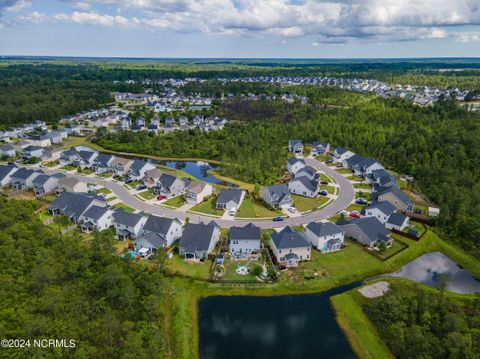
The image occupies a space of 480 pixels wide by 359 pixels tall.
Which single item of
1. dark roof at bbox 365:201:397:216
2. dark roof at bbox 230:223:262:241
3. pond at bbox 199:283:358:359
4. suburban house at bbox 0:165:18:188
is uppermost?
suburban house at bbox 0:165:18:188

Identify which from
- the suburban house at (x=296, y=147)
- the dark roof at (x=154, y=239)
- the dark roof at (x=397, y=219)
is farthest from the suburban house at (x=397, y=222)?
the suburban house at (x=296, y=147)

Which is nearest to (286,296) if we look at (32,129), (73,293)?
(73,293)

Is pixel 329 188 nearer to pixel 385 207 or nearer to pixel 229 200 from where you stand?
pixel 385 207

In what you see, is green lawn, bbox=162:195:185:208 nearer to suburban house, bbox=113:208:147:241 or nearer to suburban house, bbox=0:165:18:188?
suburban house, bbox=113:208:147:241

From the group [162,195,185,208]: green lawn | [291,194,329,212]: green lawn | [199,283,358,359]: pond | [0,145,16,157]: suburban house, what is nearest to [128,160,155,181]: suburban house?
[162,195,185,208]: green lawn

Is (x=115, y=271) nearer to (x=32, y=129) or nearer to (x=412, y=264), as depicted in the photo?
(x=412, y=264)

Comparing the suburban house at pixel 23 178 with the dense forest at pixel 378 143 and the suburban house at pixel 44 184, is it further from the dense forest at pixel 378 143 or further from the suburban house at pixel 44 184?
the dense forest at pixel 378 143
